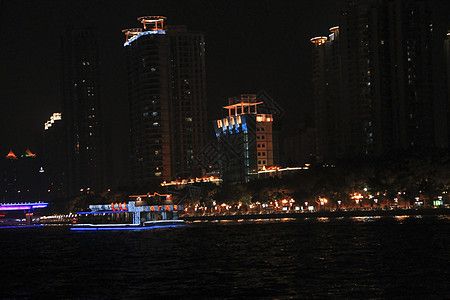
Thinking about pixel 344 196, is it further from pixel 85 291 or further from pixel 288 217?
pixel 85 291

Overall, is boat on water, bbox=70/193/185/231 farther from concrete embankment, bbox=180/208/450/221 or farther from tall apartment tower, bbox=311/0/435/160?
tall apartment tower, bbox=311/0/435/160

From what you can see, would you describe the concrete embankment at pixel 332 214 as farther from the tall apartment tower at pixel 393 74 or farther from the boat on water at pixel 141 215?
the tall apartment tower at pixel 393 74

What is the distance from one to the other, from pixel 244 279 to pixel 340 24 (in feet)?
517

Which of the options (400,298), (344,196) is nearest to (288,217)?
(344,196)

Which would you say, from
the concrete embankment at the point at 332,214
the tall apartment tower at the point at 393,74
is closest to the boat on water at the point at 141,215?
the concrete embankment at the point at 332,214

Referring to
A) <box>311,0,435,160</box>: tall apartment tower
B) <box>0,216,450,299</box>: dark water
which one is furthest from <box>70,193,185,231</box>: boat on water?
<box>311,0,435,160</box>: tall apartment tower

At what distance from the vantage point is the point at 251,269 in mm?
51969

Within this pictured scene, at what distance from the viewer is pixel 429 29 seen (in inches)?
7367

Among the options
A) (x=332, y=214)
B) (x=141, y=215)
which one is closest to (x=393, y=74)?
(x=332, y=214)

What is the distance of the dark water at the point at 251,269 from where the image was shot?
134 feet

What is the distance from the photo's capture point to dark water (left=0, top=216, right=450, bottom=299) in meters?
40.8

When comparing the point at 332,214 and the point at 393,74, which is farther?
the point at 393,74

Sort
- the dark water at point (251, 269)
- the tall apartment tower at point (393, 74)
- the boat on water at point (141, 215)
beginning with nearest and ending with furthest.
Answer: the dark water at point (251, 269), the boat on water at point (141, 215), the tall apartment tower at point (393, 74)

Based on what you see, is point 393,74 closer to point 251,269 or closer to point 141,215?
point 141,215
